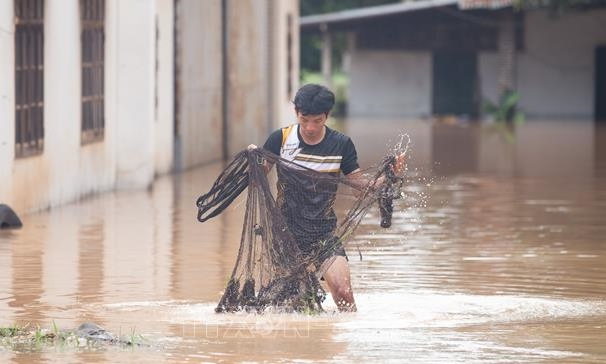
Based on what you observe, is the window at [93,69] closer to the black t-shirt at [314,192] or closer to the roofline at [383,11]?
the black t-shirt at [314,192]

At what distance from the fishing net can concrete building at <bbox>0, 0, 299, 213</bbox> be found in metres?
6.27

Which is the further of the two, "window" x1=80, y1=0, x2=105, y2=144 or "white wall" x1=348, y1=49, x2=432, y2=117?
"white wall" x1=348, y1=49, x2=432, y2=117

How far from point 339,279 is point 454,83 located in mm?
37510

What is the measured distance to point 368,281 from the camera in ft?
38.0

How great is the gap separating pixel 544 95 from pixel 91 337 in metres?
36.6

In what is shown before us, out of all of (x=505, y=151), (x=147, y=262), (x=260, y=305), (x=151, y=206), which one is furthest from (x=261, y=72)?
(x=260, y=305)

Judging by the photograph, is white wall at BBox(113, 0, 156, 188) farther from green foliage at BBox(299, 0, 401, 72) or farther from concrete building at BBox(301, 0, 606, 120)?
green foliage at BBox(299, 0, 401, 72)

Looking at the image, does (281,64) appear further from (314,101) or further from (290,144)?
(314,101)

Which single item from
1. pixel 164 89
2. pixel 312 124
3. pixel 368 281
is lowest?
pixel 368 281

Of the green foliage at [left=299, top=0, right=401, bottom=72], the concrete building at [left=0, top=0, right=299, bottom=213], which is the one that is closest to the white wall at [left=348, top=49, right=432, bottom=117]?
the green foliage at [left=299, top=0, right=401, bottom=72]

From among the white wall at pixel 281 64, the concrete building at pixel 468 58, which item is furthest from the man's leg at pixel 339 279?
the concrete building at pixel 468 58

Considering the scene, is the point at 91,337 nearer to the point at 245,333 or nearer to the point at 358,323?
the point at 245,333

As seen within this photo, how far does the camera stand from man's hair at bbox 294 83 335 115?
9359 mm

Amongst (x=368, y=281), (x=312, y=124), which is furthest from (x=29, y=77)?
(x=312, y=124)
